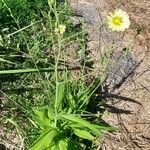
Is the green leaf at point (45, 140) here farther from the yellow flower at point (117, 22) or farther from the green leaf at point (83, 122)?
the yellow flower at point (117, 22)

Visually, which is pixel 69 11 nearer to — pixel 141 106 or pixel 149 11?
pixel 149 11

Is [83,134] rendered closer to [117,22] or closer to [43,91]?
[43,91]

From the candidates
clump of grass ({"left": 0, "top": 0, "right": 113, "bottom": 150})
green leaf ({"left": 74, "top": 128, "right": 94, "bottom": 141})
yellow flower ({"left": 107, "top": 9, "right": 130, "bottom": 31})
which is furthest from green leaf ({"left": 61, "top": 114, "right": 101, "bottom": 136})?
yellow flower ({"left": 107, "top": 9, "right": 130, "bottom": 31})

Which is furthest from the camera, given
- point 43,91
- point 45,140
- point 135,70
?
point 135,70

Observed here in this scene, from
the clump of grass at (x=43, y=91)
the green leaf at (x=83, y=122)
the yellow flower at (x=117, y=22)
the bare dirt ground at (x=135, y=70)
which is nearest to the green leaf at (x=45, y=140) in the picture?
the clump of grass at (x=43, y=91)

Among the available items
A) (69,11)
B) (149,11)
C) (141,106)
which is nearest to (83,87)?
(141,106)

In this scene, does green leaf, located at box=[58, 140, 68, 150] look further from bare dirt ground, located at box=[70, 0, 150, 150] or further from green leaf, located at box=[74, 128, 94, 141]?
bare dirt ground, located at box=[70, 0, 150, 150]

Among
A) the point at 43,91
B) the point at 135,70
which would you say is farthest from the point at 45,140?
the point at 135,70
